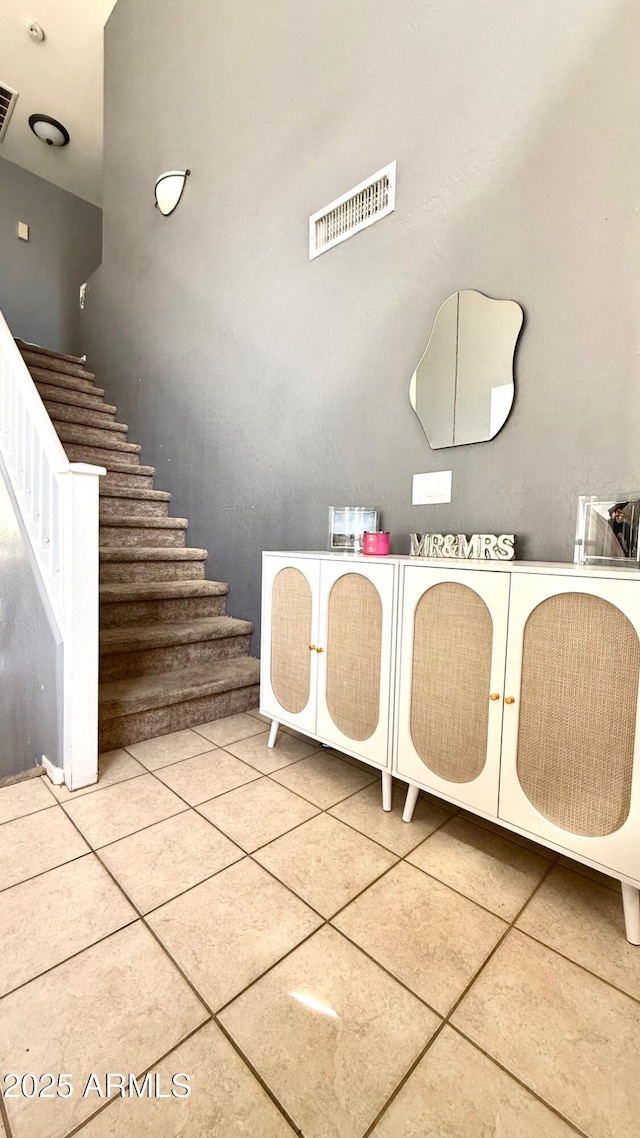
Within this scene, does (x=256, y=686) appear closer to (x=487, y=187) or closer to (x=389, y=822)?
(x=389, y=822)

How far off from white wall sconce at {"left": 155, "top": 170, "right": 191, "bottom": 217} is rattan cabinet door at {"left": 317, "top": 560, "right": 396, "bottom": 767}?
290 centimetres

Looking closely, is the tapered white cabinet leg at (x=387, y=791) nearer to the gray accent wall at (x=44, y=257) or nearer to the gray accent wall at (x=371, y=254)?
the gray accent wall at (x=371, y=254)

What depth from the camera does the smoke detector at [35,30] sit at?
351cm

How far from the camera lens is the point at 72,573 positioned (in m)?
1.51

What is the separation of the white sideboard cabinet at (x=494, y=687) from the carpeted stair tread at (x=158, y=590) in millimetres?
1020

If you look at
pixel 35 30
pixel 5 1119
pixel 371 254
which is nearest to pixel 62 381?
pixel 35 30

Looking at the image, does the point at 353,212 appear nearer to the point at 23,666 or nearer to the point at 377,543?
the point at 377,543

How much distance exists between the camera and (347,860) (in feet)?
4.10

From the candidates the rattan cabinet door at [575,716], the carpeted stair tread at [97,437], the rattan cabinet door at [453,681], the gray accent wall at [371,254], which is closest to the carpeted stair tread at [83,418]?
the carpeted stair tread at [97,437]

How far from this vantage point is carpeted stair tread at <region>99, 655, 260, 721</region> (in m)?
1.87

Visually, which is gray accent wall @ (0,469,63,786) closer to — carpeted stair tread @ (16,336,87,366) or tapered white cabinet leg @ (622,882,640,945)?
tapered white cabinet leg @ (622,882,640,945)

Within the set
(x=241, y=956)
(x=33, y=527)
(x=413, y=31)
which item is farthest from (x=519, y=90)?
(x=241, y=956)

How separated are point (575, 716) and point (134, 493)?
2.72 metres

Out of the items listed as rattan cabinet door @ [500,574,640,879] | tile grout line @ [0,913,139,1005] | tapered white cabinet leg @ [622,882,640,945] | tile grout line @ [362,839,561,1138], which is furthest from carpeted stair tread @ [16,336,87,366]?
tapered white cabinet leg @ [622,882,640,945]
